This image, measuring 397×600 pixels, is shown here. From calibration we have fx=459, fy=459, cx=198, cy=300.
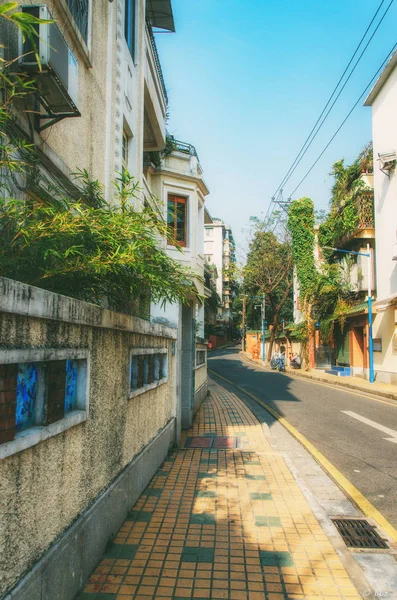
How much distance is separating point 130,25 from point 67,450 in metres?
8.86

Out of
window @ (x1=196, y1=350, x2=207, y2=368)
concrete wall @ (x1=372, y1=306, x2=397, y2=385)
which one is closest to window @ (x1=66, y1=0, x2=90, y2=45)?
window @ (x1=196, y1=350, x2=207, y2=368)

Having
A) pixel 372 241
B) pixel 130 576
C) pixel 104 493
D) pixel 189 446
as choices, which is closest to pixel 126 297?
pixel 104 493

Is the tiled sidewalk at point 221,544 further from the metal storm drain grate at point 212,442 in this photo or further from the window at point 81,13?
the window at point 81,13

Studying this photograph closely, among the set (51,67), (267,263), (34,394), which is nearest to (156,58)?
(51,67)

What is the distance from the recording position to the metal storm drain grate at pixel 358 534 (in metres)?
4.29

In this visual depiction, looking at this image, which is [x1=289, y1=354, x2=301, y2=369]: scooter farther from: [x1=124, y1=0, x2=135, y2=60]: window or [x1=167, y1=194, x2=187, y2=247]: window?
[x1=124, y1=0, x2=135, y2=60]: window

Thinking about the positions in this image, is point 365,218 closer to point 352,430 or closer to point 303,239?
point 303,239

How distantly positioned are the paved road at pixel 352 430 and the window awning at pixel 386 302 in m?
4.20

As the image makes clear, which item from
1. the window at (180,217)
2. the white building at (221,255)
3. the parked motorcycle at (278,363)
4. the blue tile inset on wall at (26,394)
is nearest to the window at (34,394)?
the blue tile inset on wall at (26,394)

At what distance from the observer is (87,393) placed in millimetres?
3572

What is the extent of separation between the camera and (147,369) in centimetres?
613

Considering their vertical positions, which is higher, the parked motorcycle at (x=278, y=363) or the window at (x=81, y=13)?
the window at (x=81, y=13)

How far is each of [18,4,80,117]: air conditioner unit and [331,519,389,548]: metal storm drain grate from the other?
5.00 m

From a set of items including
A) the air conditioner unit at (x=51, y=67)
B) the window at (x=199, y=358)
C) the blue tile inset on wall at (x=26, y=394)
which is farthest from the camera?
the window at (x=199, y=358)
